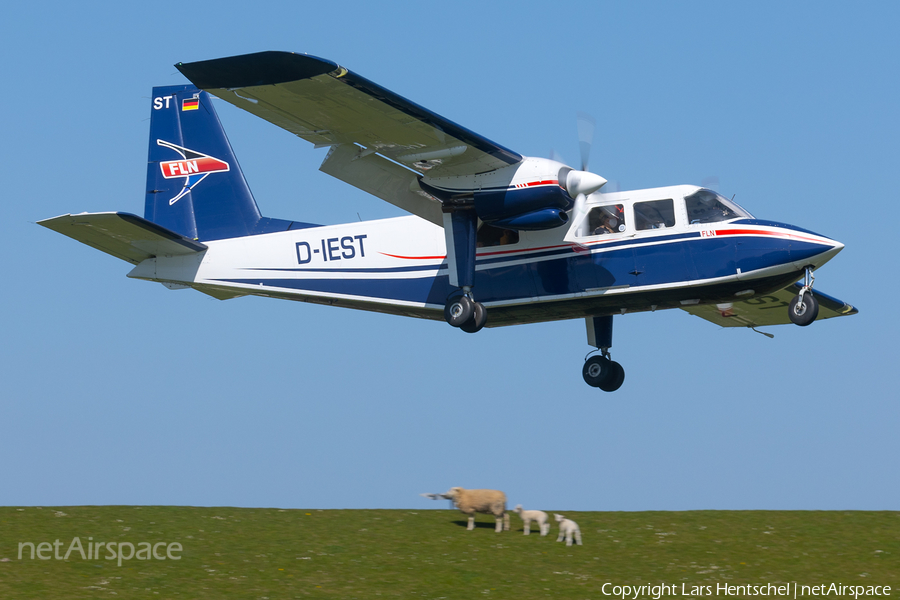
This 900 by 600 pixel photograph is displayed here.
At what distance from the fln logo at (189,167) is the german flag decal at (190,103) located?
0.86 m

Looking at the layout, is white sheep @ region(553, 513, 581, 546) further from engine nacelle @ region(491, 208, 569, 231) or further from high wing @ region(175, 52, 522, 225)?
high wing @ region(175, 52, 522, 225)

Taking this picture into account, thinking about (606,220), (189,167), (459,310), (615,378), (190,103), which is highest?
(190,103)

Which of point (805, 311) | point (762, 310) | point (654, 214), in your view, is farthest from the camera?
point (762, 310)

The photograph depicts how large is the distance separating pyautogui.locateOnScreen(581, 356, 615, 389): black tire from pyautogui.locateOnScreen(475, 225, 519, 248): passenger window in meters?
3.05

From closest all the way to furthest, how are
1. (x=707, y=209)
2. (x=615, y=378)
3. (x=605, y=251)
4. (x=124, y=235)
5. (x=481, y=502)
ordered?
(x=481, y=502) → (x=707, y=209) → (x=605, y=251) → (x=615, y=378) → (x=124, y=235)

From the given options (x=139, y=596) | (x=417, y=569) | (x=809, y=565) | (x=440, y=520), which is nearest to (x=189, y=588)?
(x=139, y=596)

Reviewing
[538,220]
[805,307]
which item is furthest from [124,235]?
[805,307]

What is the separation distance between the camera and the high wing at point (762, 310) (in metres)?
20.4

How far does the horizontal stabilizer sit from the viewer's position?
1856 centimetres

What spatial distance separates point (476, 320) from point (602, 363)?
10.6 feet

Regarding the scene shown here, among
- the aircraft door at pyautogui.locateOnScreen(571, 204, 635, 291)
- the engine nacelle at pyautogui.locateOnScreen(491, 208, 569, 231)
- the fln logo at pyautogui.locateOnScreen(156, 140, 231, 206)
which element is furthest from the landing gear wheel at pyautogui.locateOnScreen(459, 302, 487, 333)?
the fln logo at pyautogui.locateOnScreen(156, 140, 231, 206)

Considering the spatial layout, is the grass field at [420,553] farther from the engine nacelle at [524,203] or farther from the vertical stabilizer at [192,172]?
the vertical stabilizer at [192,172]

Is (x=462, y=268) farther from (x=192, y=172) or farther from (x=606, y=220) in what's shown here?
(x=192, y=172)

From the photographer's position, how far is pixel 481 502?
15.2 m
